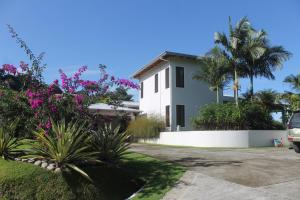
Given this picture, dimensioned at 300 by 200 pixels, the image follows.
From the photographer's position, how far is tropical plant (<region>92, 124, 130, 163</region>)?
32.9 ft

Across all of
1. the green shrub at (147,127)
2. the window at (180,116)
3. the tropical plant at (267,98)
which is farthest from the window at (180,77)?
the tropical plant at (267,98)

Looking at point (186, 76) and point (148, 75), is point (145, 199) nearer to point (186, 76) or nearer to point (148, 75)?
point (186, 76)

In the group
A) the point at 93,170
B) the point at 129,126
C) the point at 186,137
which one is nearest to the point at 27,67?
the point at 93,170

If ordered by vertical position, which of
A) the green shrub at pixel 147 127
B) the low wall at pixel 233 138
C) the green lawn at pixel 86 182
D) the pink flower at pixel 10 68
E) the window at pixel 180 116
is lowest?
the green lawn at pixel 86 182

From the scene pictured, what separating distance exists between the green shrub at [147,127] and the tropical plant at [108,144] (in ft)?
48.4

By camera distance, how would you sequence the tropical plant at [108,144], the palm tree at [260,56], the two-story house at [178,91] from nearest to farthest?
the tropical plant at [108,144], the palm tree at [260,56], the two-story house at [178,91]

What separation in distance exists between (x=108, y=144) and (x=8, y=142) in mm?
2819

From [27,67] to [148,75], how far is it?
2022cm

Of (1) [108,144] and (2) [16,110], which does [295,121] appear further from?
(2) [16,110]

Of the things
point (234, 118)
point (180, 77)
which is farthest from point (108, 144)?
point (180, 77)

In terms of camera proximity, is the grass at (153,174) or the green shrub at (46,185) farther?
the grass at (153,174)

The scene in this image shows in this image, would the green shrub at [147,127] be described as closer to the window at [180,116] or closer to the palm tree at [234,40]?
the window at [180,116]

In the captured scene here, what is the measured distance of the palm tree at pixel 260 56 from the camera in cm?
2242

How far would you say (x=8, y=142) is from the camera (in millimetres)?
10227
